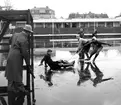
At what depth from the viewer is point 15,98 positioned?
20.8 feet

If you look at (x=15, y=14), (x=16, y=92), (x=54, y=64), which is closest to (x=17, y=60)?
(x=16, y=92)

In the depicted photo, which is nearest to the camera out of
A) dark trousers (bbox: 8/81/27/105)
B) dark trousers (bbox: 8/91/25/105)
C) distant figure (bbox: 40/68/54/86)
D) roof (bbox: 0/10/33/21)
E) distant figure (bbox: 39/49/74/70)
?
dark trousers (bbox: 8/91/25/105)

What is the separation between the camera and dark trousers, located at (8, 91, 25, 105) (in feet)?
19.9

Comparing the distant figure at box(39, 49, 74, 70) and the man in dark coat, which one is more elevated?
the man in dark coat

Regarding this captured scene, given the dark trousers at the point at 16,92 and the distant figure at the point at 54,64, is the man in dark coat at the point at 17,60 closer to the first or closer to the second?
the dark trousers at the point at 16,92

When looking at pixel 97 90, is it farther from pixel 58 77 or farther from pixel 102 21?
pixel 102 21

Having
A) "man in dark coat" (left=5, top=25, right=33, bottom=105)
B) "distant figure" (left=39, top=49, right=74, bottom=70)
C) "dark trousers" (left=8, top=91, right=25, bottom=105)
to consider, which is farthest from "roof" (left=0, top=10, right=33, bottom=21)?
"distant figure" (left=39, top=49, right=74, bottom=70)

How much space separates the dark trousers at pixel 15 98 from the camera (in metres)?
6.07

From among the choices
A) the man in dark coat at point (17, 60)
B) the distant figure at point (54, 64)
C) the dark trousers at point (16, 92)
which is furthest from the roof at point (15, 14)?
the distant figure at point (54, 64)

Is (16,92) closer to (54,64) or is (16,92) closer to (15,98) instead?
(15,98)

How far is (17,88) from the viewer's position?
6457 mm

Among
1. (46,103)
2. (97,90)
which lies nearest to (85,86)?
(97,90)

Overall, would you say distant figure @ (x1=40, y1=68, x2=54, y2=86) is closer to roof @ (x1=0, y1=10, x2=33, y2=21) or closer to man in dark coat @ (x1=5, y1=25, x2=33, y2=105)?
man in dark coat @ (x1=5, y1=25, x2=33, y2=105)

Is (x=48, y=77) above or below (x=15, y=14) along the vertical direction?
below
